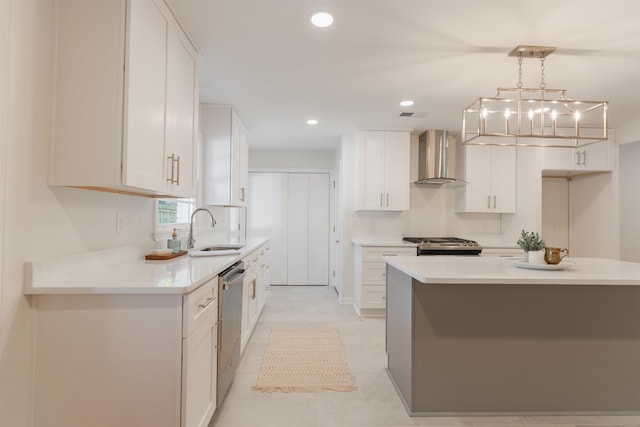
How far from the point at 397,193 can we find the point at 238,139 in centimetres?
209

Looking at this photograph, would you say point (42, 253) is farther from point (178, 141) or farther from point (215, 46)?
point (215, 46)

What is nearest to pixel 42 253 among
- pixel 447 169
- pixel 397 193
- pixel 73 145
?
pixel 73 145

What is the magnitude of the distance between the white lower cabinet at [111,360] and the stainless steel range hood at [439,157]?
11.9ft

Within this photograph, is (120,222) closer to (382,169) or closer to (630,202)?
(382,169)

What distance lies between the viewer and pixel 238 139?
12.3 ft

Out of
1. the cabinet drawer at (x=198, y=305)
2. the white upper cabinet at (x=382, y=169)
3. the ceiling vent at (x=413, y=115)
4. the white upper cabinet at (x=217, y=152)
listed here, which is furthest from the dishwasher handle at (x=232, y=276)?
the ceiling vent at (x=413, y=115)

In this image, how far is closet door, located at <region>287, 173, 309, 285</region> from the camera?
18.7 ft

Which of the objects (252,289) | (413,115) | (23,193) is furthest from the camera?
(413,115)

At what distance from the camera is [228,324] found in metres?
2.09

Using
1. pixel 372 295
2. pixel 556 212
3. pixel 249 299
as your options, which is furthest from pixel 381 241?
pixel 556 212

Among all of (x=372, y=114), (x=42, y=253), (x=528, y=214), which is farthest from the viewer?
(x=528, y=214)

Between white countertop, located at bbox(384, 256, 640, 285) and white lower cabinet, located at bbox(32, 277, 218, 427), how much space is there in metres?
1.24

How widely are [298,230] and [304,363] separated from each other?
315 centimetres

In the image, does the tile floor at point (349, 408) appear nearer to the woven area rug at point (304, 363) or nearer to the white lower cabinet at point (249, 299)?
the woven area rug at point (304, 363)
